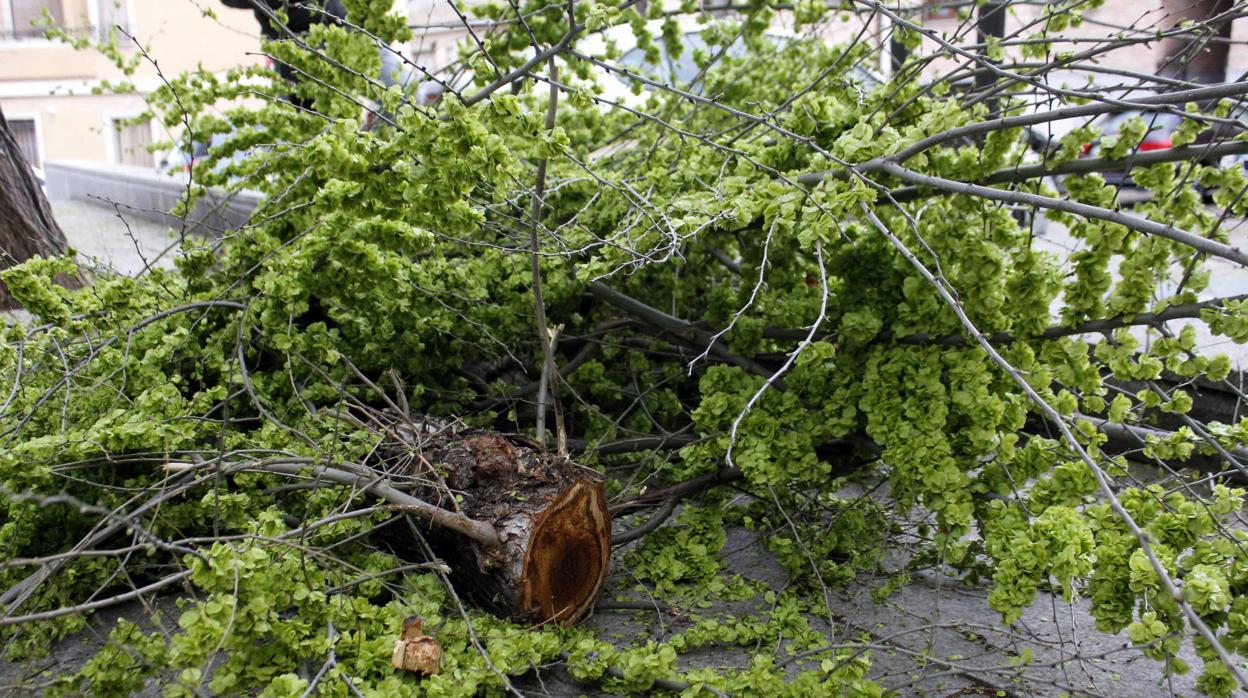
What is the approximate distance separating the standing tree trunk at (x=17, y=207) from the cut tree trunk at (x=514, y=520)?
338 cm

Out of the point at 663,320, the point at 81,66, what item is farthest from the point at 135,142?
the point at 663,320

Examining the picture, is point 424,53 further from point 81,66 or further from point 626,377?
point 81,66

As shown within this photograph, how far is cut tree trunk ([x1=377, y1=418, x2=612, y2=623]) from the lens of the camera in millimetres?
3025

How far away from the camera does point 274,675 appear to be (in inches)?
101

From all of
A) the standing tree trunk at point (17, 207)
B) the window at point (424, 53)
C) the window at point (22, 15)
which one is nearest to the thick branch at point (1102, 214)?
the window at point (424, 53)

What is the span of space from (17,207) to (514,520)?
4228mm

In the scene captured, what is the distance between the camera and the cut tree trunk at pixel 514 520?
303cm

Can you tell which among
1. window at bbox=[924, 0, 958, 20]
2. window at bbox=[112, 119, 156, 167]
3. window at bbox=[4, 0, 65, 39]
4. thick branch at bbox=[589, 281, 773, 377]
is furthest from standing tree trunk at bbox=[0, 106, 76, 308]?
window at bbox=[4, 0, 65, 39]

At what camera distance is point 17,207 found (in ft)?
18.7

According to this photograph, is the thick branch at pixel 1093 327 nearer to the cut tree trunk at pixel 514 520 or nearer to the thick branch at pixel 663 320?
the thick branch at pixel 663 320

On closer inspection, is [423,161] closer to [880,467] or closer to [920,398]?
[920,398]

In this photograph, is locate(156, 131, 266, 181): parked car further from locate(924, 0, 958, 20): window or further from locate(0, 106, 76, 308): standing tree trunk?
locate(924, 0, 958, 20): window

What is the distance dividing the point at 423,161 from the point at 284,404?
4.44 feet

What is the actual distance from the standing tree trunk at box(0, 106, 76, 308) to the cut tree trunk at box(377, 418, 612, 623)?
3.38 meters
